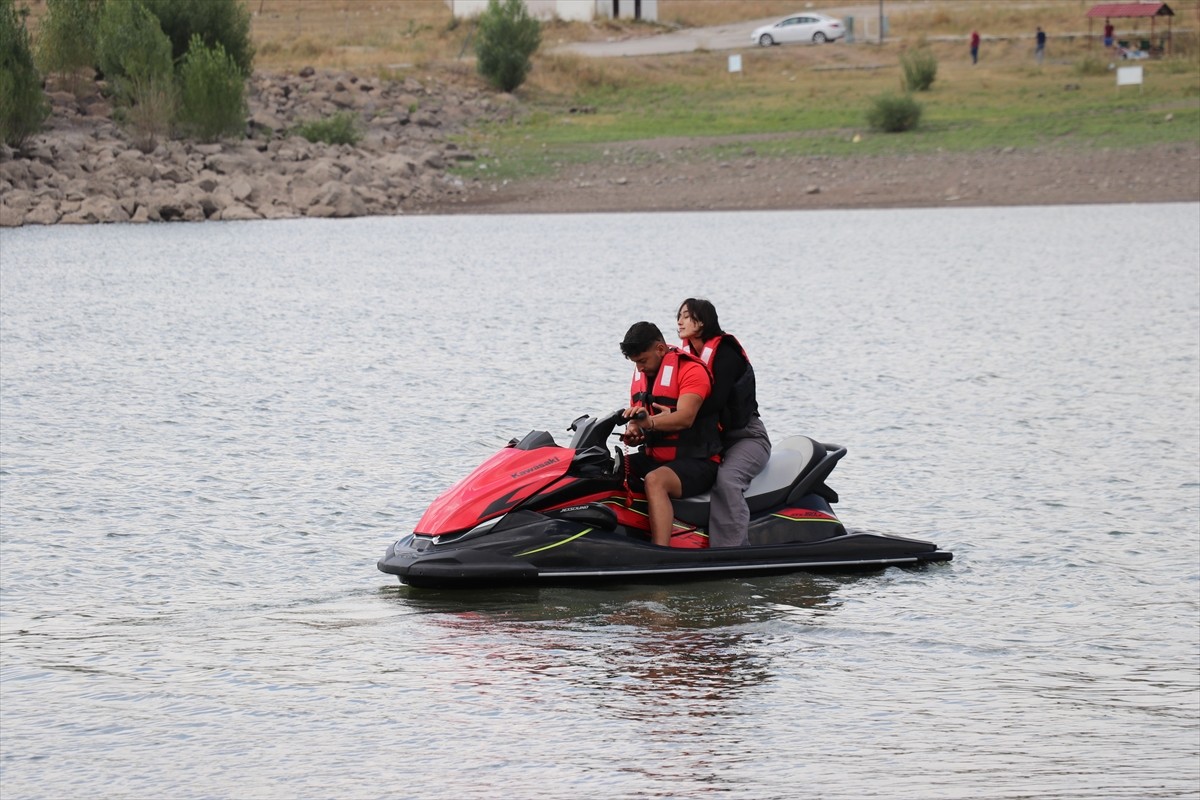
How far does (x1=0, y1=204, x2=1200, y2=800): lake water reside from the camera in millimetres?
6750

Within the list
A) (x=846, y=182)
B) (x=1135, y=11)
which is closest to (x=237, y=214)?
(x=846, y=182)

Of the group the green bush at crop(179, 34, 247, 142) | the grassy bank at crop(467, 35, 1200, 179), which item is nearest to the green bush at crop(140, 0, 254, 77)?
the green bush at crop(179, 34, 247, 142)

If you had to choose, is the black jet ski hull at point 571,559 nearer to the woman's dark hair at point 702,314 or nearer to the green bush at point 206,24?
the woman's dark hair at point 702,314

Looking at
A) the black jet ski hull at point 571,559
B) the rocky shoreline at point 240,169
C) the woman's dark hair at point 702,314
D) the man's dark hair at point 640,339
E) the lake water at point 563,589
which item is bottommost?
the lake water at point 563,589

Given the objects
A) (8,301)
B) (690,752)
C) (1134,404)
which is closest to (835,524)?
(690,752)

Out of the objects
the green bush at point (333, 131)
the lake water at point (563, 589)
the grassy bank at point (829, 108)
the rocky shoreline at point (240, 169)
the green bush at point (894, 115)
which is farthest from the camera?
the green bush at point (333, 131)

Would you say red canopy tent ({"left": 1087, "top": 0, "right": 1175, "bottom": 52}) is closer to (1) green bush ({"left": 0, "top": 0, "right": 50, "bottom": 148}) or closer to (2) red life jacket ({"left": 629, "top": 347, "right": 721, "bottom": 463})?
(1) green bush ({"left": 0, "top": 0, "right": 50, "bottom": 148})

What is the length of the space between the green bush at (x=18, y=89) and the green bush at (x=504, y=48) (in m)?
15.5

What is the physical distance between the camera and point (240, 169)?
45.4 meters

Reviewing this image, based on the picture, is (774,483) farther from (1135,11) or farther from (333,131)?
(1135,11)

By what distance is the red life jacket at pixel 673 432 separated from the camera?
29.1 feet

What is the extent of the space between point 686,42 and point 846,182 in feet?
95.8

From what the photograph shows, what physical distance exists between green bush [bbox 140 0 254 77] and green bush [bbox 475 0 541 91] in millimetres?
8414

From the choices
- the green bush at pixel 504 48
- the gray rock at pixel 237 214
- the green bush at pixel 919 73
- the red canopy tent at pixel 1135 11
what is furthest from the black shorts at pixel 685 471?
the red canopy tent at pixel 1135 11
